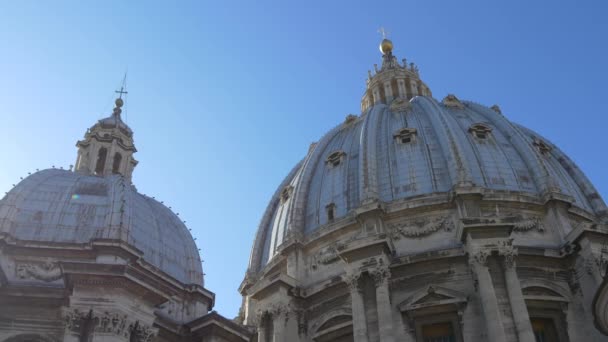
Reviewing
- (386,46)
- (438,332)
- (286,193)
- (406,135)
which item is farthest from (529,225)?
(386,46)

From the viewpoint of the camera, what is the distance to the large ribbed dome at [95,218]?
26.7 meters

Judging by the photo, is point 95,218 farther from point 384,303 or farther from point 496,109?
point 496,109

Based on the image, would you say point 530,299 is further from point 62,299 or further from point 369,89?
point 369,89

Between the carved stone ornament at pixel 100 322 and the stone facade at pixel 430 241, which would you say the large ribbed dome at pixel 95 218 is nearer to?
the carved stone ornament at pixel 100 322

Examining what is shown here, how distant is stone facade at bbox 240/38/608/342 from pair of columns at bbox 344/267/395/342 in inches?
1.9

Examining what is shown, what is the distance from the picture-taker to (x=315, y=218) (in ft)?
118

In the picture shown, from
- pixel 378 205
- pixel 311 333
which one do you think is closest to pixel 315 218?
pixel 378 205

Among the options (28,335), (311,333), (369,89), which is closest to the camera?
(28,335)

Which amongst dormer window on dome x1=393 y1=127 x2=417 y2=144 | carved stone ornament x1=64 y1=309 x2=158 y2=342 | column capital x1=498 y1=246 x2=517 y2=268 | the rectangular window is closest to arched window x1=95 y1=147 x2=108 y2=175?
carved stone ornament x1=64 y1=309 x2=158 y2=342

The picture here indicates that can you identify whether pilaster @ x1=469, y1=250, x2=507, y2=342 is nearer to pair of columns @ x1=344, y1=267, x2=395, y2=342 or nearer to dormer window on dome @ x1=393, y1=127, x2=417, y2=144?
pair of columns @ x1=344, y1=267, x2=395, y2=342

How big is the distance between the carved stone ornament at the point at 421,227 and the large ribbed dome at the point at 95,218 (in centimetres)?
928

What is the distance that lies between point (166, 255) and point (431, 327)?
11702 mm

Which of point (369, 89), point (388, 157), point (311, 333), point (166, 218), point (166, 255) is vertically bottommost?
point (311, 333)

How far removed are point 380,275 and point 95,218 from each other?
11989 millimetres
